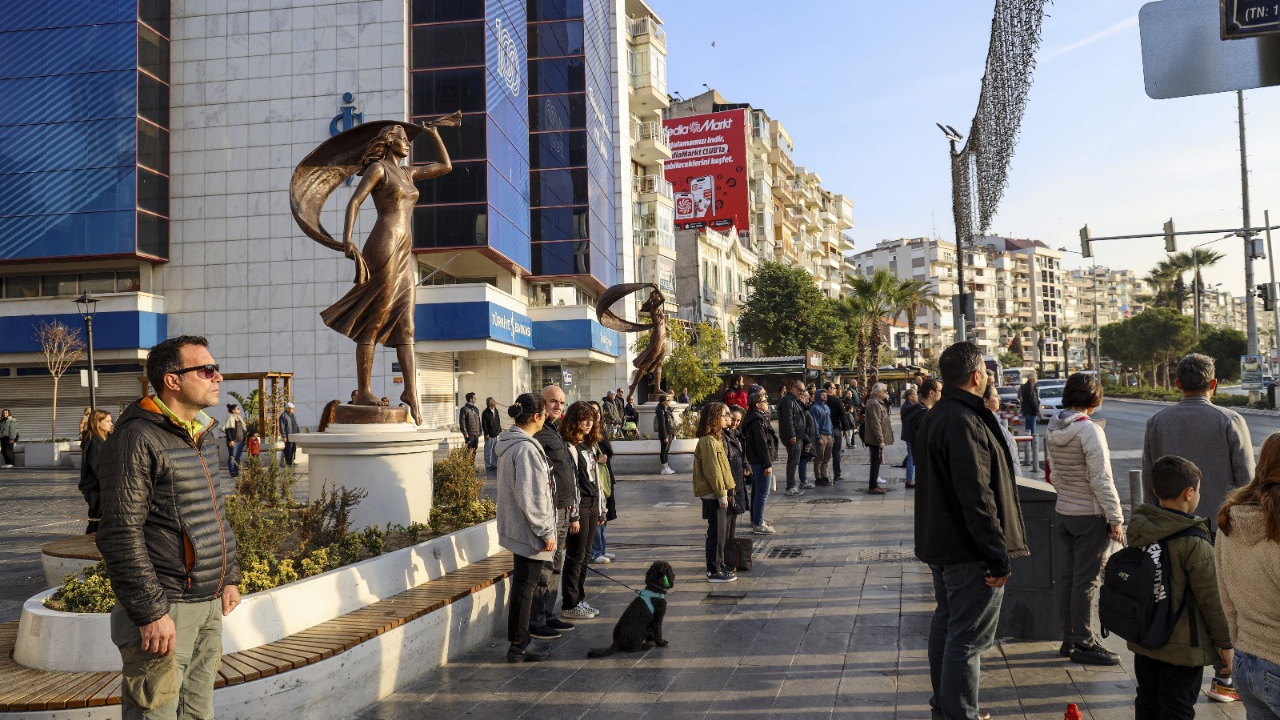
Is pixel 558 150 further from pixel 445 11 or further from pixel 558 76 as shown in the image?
pixel 445 11

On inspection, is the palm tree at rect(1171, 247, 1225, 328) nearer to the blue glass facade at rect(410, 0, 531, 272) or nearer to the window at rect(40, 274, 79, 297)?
the blue glass facade at rect(410, 0, 531, 272)

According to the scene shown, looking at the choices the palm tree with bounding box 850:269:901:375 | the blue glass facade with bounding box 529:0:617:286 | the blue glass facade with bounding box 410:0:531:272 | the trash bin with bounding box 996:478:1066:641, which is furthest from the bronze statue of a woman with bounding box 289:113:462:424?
the palm tree with bounding box 850:269:901:375

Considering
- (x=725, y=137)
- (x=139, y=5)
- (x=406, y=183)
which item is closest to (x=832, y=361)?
(x=725, y=137)

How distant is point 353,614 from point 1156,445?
5.00m

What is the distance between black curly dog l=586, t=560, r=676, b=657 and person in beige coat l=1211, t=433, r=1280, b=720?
3.58 metres

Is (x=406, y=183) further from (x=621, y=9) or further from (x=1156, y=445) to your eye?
(x=621, y=9)

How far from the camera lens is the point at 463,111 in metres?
33.6

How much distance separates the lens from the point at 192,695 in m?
3.36

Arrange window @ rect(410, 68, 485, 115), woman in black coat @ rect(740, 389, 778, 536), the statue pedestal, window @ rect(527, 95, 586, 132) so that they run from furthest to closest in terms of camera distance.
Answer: window @ rect(527, 95, 586, 132) → window @ rect(410, 68, 485, 115) → woman in black coat @ rect(740, 389, 778, 536) → the statue pedestal

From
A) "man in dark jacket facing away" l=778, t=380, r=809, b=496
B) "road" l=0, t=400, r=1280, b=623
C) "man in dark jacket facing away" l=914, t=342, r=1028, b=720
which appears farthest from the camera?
"man in dark jacket facing away" l=778, t=380, r=809, b=496

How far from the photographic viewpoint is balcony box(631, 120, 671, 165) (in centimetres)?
5134

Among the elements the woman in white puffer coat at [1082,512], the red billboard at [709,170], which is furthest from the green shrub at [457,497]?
the red billboard at [709,170]

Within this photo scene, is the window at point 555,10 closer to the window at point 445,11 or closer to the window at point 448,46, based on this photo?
the window at point 445,11

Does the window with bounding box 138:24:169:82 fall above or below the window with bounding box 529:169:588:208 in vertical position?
above
